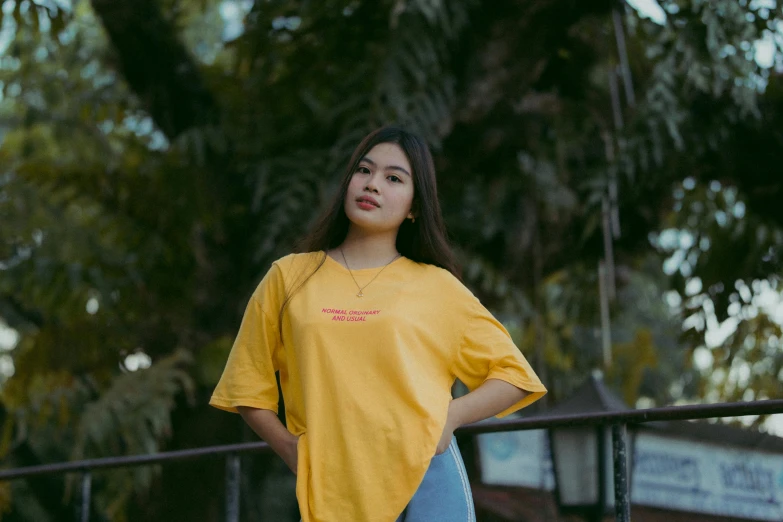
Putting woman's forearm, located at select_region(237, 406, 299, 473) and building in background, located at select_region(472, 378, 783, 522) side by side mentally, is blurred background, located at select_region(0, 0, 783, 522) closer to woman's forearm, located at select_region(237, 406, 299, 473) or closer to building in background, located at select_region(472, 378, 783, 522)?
building in background, located at select_region(472, 378, 783, 522)

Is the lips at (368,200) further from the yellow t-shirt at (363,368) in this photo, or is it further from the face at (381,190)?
the yellow t-shirt at (363,368)

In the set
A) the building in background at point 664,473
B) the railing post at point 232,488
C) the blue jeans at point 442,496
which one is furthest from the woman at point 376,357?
the building in background at point 664,473

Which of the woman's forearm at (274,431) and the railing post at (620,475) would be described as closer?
the woman's forearm at (274,431)

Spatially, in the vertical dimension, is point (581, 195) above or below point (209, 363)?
above

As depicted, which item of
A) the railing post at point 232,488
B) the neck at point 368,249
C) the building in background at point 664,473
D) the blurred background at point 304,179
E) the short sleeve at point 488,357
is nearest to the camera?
the short sleeve at point 488,357

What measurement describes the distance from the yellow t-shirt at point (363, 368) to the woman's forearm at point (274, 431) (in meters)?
0.02

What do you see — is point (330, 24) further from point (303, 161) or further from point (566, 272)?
point (566, 272)

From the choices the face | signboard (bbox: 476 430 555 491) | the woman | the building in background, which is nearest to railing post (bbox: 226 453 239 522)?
the building in background

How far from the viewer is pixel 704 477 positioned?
4004 millimetres

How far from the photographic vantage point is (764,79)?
5496mm

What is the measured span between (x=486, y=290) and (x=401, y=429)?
4.91 meters

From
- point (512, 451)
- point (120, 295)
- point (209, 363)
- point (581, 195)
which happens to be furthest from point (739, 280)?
point (120, 295)

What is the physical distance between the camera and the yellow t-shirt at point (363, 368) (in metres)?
1.64

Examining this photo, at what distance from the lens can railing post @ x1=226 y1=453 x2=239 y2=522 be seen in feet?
9.82
